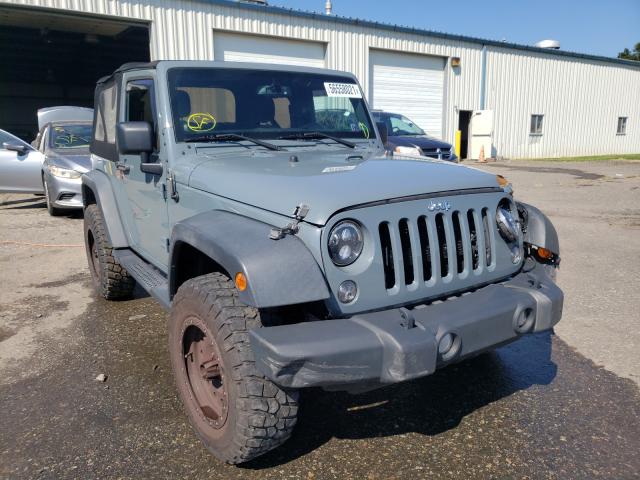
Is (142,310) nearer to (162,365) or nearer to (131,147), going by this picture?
(162,365)

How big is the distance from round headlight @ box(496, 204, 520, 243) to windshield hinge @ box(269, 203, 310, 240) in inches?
45.4

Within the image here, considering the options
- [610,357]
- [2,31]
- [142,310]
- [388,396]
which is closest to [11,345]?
[142,310]

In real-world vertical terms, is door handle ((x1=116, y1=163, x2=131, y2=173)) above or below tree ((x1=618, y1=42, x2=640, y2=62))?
below

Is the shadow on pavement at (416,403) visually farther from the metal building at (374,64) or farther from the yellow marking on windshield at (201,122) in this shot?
A: the metal building at (374,64)

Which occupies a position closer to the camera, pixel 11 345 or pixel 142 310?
pixel 11 345

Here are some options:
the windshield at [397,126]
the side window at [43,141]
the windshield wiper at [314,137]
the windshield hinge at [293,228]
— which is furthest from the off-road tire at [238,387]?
A: the windshield at [397,126]

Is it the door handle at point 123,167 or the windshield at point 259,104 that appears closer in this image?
the windshield at point 259,104

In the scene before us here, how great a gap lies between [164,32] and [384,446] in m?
14.2

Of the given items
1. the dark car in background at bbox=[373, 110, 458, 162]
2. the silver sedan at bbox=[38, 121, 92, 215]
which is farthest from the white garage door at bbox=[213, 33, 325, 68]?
the silver sedan at bbox=[38, 121, 92, 215]

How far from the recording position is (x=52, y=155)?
9.19 m

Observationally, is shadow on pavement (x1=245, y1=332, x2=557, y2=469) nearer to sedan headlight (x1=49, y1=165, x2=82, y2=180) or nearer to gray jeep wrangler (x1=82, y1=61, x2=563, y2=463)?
gray jeep wrangler (x1=82, y1=61, x2=563, y2=463)

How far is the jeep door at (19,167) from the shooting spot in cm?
947

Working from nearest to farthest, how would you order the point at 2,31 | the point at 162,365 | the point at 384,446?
the point at 384,446 < the point at 162,365 < the point at 2,31

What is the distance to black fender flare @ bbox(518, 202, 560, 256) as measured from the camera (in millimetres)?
3006
